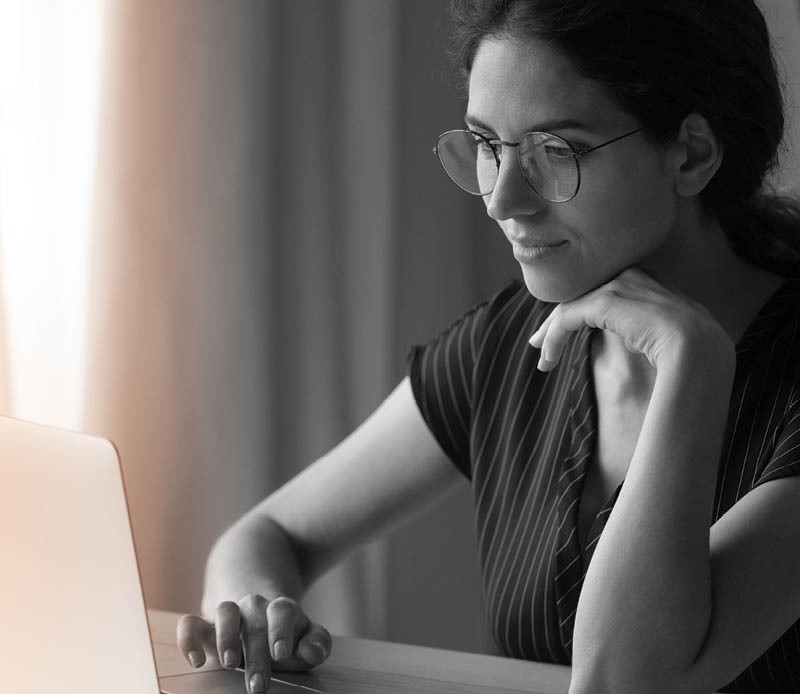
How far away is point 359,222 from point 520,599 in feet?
4.12

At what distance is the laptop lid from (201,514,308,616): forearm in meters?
0.62

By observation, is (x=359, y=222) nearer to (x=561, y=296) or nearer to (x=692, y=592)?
(x=561, y=296)

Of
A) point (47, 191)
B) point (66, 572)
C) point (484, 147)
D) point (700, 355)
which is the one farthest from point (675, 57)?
point (47, 191)

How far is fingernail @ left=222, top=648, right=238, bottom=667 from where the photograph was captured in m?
1.04

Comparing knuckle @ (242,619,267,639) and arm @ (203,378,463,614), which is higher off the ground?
knuckle @ (242,619,267,639)

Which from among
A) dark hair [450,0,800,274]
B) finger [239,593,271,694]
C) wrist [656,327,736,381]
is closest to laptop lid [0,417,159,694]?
finger [239,593,271,694]

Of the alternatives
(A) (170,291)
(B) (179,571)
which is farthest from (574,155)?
(B) (179,571)

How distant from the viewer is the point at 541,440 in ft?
4.63

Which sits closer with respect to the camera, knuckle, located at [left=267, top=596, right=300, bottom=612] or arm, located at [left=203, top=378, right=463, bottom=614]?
knuckle, located at [left=267, top=596, right=300, bottom=612]

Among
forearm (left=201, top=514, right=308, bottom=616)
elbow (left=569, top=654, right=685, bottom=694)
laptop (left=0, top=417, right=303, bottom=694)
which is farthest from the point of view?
forearm (left=201, top=514, right=308, bottom=616)

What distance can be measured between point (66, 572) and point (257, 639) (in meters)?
0.48

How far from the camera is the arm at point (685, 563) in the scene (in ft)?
3.19

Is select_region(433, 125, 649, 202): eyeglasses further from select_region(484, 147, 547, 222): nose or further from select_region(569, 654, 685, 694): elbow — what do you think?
select_region(569, 654, 685, 694): elbow

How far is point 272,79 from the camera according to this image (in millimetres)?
2238
